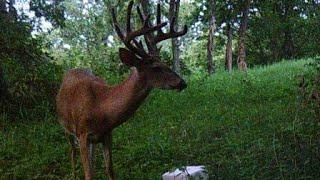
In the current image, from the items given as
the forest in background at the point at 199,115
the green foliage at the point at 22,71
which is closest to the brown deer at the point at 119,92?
the forest in background at the point at 199,115

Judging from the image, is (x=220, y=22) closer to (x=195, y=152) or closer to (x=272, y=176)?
(x=195, y=152)

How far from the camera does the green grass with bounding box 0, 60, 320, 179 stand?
4867mm

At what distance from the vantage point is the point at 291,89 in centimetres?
1013

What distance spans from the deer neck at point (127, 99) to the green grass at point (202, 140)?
0.72 meters

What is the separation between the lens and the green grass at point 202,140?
16.0 feet

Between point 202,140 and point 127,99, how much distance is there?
83.7 inches

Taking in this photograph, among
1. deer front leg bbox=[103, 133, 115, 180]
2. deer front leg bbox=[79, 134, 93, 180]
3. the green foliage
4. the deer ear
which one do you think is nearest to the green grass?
deer front leg bbox=[103, 133, 115, 180]

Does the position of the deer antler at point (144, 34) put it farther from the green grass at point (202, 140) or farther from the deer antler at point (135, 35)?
the green grass at point (202, 140)

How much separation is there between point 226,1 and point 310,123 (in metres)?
15.6

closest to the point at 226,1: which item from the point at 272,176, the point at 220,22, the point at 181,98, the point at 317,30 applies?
the point at 220,22

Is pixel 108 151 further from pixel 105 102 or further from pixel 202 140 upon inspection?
pixel 202 140

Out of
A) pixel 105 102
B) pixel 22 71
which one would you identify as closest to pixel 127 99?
pixel 105 102

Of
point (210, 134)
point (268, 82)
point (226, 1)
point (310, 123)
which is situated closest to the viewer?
point (310, 123)

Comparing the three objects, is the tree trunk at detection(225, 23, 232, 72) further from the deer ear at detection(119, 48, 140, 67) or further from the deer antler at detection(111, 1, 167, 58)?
the deer ear at detection(119, 48, 140, 67)
